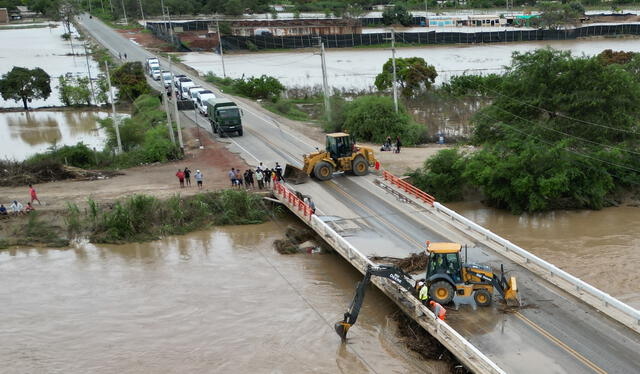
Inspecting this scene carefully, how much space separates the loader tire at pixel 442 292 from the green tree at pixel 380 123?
2400 cm

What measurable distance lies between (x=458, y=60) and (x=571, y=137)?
62.0 m

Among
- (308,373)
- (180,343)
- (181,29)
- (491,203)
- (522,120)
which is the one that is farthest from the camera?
(181,29)

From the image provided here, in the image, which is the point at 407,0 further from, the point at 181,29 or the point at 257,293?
the point at 257,293

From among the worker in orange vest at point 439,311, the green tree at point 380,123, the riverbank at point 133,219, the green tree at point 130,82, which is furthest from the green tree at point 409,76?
the worker in orange vest at point 439,311

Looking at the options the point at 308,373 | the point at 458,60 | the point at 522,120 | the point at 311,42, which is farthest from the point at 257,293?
the point at 311,42

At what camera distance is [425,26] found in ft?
437

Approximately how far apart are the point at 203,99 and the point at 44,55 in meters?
68.8

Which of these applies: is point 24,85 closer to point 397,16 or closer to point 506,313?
point 506,313

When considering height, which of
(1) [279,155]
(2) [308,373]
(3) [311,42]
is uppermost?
(3) [311,42]

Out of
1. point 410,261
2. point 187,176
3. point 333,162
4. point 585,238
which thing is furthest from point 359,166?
point 585,238

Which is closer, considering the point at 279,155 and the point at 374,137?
the point at 279,155

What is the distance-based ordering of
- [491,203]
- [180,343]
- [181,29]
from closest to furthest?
1. [180,343]
2. [491,203]
3. [181,29]

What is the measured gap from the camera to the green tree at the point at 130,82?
59.7 meters

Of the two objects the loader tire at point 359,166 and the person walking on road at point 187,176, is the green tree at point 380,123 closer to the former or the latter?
the loader tire at point 359,166
